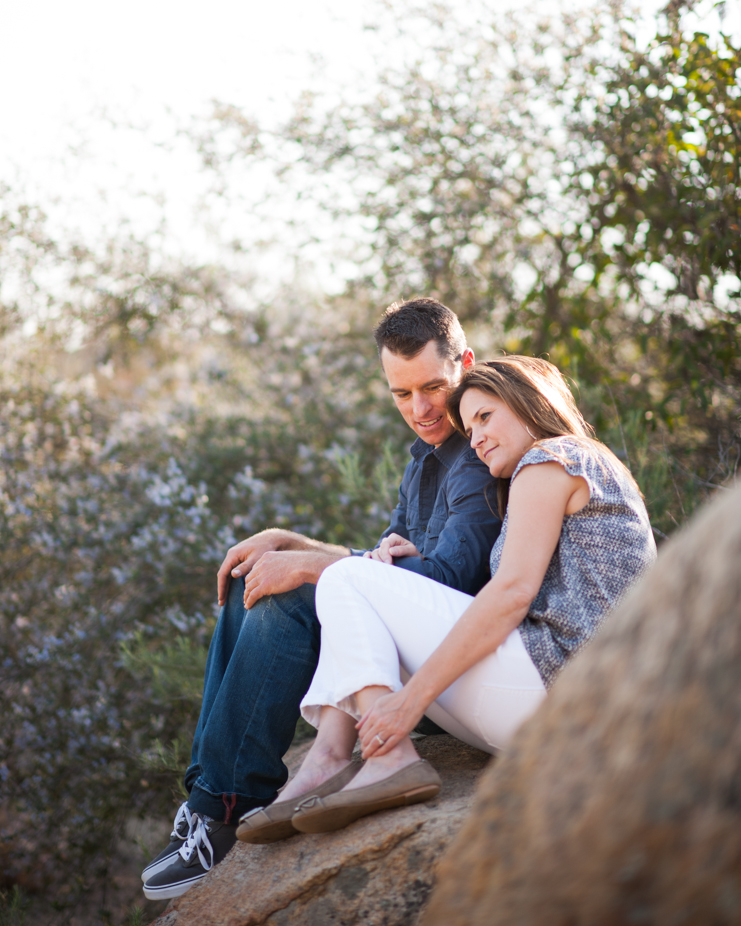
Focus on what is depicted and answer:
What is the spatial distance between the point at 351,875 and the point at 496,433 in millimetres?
1210

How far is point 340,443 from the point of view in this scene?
4984 millimetres

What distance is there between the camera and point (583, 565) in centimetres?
193

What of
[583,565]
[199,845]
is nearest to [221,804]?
[199,845]

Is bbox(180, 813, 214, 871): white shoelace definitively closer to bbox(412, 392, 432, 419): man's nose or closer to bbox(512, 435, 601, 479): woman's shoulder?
bbox(512, 435, 601, 479): woman's shoulder

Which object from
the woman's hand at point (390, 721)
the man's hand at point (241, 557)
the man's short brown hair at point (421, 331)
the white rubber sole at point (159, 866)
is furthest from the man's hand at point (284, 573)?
the man's short brown hair at point (421, 331)

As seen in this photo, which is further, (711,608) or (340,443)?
(340,443)

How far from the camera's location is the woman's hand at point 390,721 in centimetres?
184

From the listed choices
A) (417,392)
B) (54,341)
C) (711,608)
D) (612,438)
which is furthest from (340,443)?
(711,608)

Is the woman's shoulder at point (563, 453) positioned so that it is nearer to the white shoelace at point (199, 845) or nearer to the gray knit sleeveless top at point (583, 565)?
the gray knit sleeveless top at point (583, 565)

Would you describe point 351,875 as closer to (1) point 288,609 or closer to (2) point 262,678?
(2) point 262,678

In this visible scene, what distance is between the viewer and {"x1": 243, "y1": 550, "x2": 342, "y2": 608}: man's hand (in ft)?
7.57

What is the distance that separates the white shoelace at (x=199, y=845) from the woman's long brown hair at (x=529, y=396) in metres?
1.30

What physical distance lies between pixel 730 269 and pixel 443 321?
1.79m

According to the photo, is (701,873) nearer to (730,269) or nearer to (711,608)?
(711,608)
